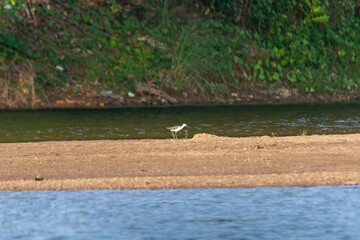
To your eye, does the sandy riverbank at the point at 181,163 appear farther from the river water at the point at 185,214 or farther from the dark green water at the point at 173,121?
the dark green water at the point at 173,121

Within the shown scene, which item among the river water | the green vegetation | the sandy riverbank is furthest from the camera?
the green vegetation

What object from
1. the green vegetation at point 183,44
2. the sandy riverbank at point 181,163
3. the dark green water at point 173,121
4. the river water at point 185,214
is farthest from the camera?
the green vegetation at point 183,44

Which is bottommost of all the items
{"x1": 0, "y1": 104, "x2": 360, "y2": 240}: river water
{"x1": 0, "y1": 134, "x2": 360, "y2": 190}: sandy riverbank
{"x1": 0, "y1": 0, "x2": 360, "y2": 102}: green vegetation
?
{"x1": 0, "y1": 104, "x2": 360, "y2": 240}: river water

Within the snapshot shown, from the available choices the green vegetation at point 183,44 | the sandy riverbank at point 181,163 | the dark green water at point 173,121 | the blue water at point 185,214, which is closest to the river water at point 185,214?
the blue water at point 185,214

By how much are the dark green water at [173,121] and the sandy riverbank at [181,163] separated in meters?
2.15

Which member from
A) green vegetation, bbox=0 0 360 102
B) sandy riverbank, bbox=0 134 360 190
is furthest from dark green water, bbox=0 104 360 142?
green vegetation, bbox=0 0 360 102

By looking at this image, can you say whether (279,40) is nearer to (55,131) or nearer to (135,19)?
(135,19)

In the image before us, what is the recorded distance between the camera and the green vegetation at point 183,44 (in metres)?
26.9

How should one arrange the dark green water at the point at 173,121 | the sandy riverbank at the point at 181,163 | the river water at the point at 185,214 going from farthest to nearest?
the dark green water at the point at 173,121
the sandy riverbank at the point at 181,163
the river water at the point at 185,214

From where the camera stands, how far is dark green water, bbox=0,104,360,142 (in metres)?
17.6

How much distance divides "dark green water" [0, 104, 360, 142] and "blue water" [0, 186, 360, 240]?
7.15 meters

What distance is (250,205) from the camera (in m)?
9.07

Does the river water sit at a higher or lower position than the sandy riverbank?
lower

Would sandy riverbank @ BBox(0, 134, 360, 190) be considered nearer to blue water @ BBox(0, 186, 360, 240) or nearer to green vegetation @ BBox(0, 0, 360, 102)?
blue water @ BBox(0, 186, 360, 240)
